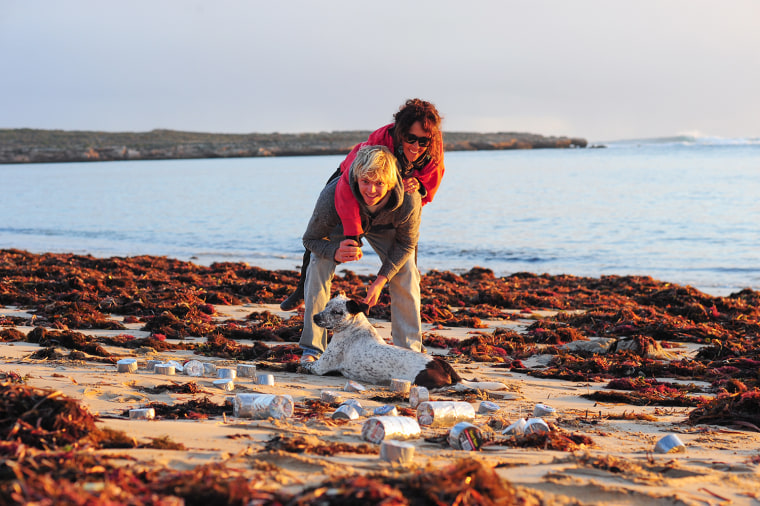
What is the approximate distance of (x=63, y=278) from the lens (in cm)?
1113

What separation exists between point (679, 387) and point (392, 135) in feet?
10.4

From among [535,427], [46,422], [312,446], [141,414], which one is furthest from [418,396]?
[46,422]

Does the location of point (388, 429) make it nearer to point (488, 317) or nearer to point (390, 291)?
point (390, 291)

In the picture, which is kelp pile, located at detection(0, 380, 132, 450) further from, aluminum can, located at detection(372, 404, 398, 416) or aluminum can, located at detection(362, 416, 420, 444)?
aluminum can, located at detection(372, 404, 398, 416)

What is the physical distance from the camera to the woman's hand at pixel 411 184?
19.2 ft

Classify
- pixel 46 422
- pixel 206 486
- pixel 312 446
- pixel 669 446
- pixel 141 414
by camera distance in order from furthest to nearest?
pixel 141 414 < pixel 669 446 < pixel 312 446 < pixel 46 422 < pixel 206 486

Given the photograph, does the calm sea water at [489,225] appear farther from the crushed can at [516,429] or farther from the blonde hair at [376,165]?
the crushed can at [516,429]

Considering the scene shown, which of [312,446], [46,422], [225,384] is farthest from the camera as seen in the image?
[225,384]

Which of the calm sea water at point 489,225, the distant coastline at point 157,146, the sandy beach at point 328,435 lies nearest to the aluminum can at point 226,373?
the sandy beach at point 328,435

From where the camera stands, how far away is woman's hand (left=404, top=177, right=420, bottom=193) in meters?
5.84

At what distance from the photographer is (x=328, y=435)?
3820 mm

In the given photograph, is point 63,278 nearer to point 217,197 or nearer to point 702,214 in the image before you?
point 702,214

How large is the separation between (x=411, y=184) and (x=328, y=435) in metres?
2.64

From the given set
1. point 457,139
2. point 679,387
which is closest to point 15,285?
point 679,387
